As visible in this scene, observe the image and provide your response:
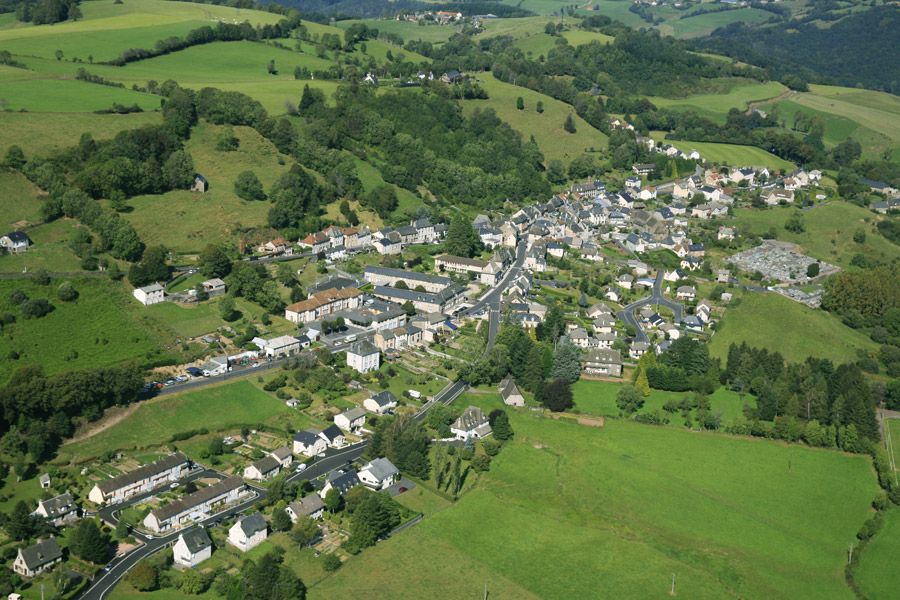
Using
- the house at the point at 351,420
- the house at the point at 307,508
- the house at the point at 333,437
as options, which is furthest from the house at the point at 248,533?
the house at the point at 351,420

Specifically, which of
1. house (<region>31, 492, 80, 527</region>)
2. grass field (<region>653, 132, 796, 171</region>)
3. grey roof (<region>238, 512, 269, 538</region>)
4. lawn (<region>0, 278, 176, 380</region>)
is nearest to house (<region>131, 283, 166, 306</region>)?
lawn (<region>0, 278, 176, 380</region>)

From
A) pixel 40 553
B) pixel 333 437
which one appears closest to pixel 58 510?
pixel 40 553

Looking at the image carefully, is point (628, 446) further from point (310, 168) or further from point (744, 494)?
point (310, 168)

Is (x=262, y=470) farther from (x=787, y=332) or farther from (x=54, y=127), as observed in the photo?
(x=54, y=127)

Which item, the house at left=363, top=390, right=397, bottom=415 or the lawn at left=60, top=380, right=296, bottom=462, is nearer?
the lawn at left=60, top=380, right=296, bottom=462

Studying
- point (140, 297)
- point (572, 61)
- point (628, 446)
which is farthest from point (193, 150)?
point (572, 61)

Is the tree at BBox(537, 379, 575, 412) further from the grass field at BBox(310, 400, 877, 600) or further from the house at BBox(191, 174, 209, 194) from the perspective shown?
the house at BBox(191, 174, 209, 194)

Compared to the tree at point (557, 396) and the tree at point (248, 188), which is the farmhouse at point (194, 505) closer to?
the tree at point (557, 396)
